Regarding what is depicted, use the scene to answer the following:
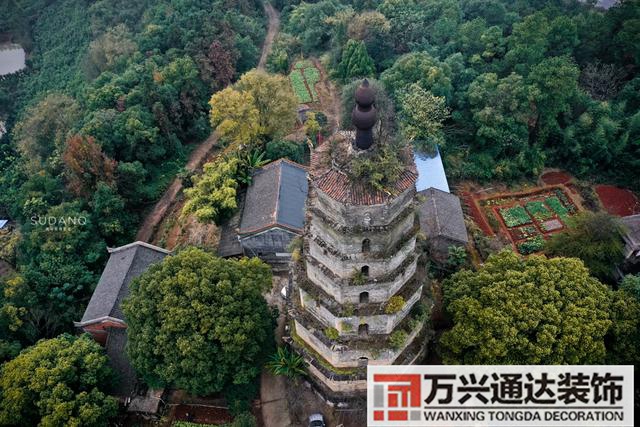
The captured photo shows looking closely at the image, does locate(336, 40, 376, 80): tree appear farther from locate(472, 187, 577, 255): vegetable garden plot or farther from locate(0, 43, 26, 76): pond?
locate(0, 43, 26, 76): pond

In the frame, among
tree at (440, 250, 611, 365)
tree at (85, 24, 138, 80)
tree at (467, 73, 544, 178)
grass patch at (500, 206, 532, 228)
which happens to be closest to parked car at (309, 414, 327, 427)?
tree at (440, 250, 611, 365)

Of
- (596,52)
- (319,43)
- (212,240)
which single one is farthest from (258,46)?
(596,52)

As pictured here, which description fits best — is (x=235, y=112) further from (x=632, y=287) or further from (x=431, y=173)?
(x=632, y=287)

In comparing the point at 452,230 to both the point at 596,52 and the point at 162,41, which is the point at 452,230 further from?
the point at 162,41

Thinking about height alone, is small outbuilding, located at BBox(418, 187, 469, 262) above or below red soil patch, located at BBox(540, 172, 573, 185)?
above

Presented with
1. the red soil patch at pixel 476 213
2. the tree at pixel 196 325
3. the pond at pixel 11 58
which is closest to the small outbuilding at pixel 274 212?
the tree at pixel 196 325

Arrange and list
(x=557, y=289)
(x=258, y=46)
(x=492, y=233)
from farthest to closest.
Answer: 1. (x=258, y=46)
2. (x=492, y=233)
3. (x=557, y=289)

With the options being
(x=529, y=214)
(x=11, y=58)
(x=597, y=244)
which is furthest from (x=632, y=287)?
(x=11, y=58)
